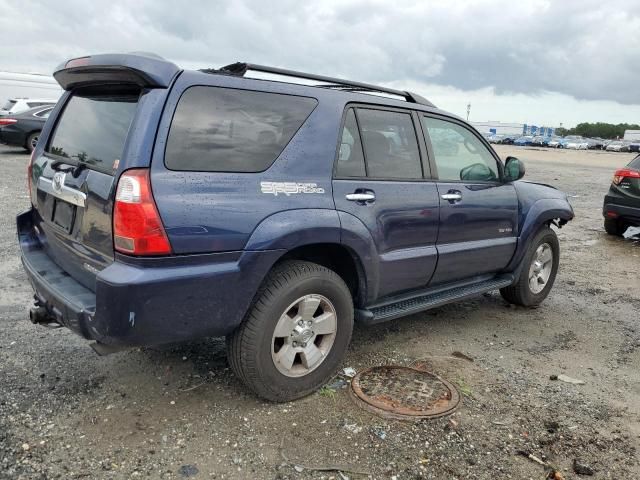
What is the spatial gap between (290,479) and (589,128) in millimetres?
134203

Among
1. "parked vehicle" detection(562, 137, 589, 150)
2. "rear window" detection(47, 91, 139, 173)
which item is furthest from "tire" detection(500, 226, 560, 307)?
"parked vehicle" detection(562, 137, 589, 150)

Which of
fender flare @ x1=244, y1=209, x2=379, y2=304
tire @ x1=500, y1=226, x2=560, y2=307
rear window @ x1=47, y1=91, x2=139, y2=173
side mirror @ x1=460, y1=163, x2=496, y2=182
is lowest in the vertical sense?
tire @ x1=500, y1=226, x2=560, y2=307

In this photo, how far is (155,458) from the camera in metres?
2.72

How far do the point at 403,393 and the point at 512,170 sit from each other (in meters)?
2.30

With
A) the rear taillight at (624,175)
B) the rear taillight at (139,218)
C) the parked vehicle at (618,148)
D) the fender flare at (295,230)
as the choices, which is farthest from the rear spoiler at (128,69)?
the parked vehicle at (618,148)

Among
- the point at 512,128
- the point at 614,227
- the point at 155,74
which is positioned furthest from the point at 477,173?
the point at 512,128

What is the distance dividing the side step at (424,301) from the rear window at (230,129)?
1.28 metres

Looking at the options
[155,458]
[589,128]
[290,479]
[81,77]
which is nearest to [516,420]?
[290,479]

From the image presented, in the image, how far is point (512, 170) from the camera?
185 inches

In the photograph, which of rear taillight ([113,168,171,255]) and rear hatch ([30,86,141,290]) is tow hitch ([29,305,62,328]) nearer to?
rear hatch ([30,86,141,290])

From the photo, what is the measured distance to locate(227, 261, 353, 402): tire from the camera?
119 inches

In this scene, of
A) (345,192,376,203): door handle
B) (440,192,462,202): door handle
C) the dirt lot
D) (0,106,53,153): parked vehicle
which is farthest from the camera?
(0,106,53,153): parked vehicle

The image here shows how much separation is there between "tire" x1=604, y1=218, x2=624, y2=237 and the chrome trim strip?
8.45 m

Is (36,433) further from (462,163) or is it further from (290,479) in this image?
(462,163)
